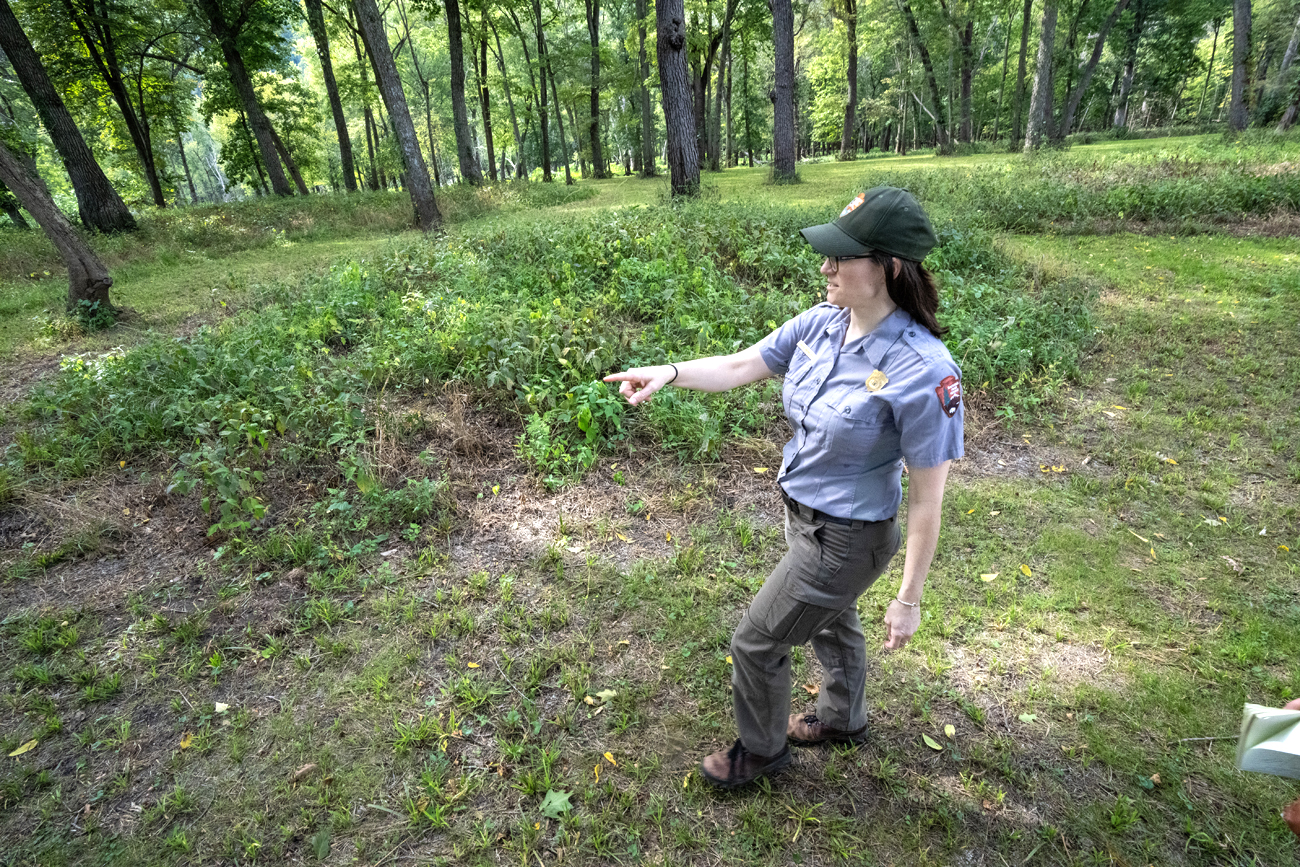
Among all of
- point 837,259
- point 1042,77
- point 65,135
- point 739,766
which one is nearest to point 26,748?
point 739,766

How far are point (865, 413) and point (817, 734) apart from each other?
67.4 inches

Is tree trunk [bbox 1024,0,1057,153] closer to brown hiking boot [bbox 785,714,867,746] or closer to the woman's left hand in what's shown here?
brown hiking boot [bbox 785,714,867,746]

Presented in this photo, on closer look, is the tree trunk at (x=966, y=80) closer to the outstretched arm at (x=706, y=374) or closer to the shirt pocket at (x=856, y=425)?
the outstretched arm at (x=706, y=374)

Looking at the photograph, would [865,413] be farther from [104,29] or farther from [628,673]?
[104,29]

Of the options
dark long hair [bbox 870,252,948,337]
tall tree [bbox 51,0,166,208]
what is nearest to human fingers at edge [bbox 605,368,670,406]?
dark long hair [bbox 870,252,948,337]

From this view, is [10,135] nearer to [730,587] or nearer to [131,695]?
[131,695]

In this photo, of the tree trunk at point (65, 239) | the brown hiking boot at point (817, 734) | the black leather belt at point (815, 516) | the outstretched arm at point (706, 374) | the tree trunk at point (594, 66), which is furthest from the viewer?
the tree trunk at point (594, 66)

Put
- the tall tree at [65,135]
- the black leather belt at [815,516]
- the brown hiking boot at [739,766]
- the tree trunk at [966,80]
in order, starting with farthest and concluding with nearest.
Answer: the tree trunk at [966,80] → the tall tree at [65,135] → the brown hiking boot at [739,766] → the black leather belt at [815,516]

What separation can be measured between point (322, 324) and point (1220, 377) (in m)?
9.10

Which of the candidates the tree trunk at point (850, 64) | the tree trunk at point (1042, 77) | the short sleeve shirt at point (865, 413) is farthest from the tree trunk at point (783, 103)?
the short sleeve shirt at point (865, 413)

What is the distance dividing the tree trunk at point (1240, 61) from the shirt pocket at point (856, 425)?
77.4ft

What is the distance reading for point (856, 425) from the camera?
74.7 inches

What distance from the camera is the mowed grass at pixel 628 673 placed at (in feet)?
8.17

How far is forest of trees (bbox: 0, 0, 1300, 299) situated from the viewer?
12.2m
